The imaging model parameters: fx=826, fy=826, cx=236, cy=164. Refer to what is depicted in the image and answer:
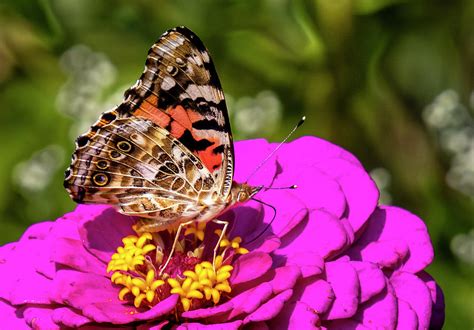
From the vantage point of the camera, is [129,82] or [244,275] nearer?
[244,275]

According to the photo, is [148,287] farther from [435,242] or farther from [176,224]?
[435,242]

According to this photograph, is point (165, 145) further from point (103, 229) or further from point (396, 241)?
point (396, 241)

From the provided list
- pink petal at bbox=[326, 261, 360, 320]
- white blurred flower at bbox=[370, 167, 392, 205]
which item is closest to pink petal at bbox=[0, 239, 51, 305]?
pink petal at bbox=[326, 261, 360, 320]

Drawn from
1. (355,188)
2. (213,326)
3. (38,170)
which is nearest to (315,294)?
(213,326)

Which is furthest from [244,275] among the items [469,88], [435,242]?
[469,88]

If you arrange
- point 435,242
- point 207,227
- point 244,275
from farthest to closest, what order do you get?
point 435,242, point 207,227, point 244,275

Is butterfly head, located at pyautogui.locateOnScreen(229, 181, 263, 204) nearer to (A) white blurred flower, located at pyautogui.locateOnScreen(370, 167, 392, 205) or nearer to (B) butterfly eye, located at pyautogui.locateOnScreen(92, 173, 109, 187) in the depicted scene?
(B) butterfly eye, located at pyautogui.locateOnScreen(92, 173, 109, 187)

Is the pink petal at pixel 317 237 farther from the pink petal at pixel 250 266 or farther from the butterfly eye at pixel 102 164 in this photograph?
the butterfly eye at pixel 102 164
